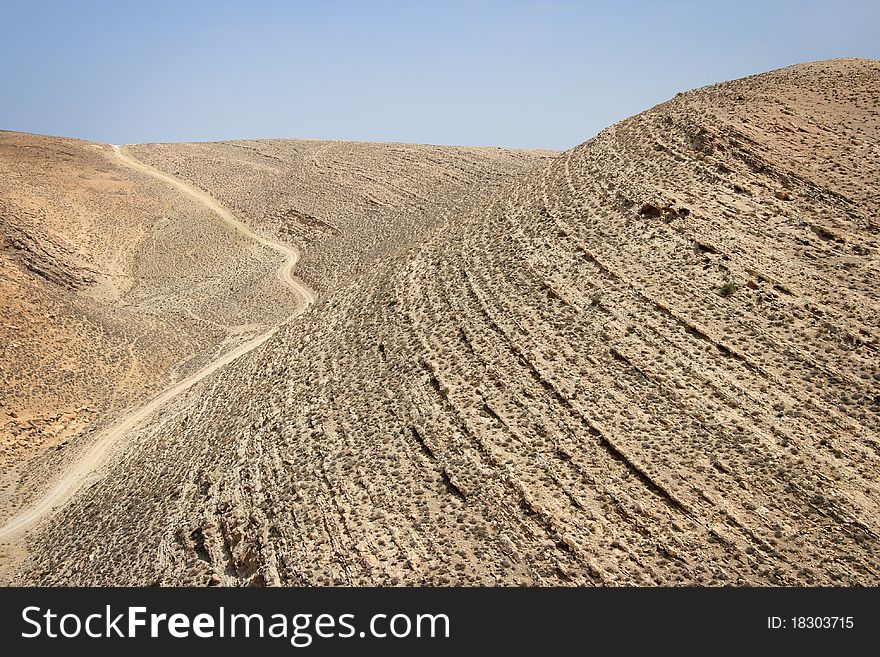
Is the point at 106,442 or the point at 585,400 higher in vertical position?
the point at 585,400

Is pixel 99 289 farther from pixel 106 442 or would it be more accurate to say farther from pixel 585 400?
pixel 585 400

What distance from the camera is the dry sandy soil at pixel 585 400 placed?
1269cm

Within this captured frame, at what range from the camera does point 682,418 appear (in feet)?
46.5

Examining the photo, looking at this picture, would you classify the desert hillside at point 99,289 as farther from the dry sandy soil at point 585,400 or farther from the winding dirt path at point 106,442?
the dry sandy soil at point 585,400

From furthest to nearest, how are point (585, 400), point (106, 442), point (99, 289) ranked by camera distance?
point (99, 289) < point (106, 442) < point (585, 400)

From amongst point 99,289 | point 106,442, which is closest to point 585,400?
point 106,442

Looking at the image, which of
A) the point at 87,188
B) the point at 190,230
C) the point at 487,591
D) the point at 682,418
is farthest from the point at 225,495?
the point at 87,188

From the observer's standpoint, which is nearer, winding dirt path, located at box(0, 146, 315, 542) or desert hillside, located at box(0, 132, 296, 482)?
winding dirt path, located at box(0, 146, 315, 542)

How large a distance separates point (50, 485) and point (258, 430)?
9.90 meters

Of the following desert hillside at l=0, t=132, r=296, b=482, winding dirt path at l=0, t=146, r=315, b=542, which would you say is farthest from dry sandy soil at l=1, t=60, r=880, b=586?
desert hillside at l=0, t=132, r=296, b=482

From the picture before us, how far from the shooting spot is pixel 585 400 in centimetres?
1523

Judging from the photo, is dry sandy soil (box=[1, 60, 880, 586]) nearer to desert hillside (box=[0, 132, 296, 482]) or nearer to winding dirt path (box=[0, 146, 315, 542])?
winding dirt path (box=[0, 146, 315, 542])

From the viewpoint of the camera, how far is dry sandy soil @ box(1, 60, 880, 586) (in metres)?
12.7

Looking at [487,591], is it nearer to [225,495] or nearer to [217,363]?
[225,495]
